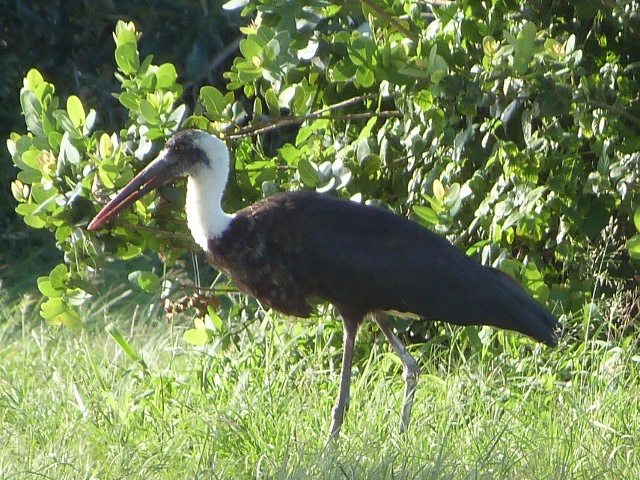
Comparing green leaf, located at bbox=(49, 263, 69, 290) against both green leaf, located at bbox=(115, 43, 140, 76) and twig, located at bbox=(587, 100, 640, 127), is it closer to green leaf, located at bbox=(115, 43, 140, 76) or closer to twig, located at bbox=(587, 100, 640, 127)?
green leaf, located at bbox=(115, 43, 140, 76)

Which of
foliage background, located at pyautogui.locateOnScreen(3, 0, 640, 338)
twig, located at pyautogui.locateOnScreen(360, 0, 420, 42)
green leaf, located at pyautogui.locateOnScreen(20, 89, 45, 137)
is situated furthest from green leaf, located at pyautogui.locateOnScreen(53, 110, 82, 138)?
twig, located at pyautogui.locateOnScreen(360, 0, 420, 42)

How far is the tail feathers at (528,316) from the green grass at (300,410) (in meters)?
0.20

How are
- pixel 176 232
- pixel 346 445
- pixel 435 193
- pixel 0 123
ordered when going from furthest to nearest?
pixel 0 123 < pixel 176 232 < pixel 435 193 < pixel 346 445

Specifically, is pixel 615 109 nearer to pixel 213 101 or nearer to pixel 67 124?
pixel 213 101

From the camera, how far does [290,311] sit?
4.56 m

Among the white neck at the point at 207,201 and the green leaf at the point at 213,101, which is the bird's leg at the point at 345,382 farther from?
the green leaf at the point at 213,101

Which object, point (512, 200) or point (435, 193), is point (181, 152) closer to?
point (435, 193)

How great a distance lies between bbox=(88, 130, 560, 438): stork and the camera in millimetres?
4488

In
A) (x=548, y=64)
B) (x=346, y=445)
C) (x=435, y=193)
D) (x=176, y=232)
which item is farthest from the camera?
(x=176, y=232)

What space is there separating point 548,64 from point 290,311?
125cm

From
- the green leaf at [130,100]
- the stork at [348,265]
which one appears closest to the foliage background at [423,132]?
the green leaf at [130,100]

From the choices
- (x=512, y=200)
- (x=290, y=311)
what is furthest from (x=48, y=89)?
(x=512, y=200)

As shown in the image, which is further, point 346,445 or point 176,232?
point 176,232

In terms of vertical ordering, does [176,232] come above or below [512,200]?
below
